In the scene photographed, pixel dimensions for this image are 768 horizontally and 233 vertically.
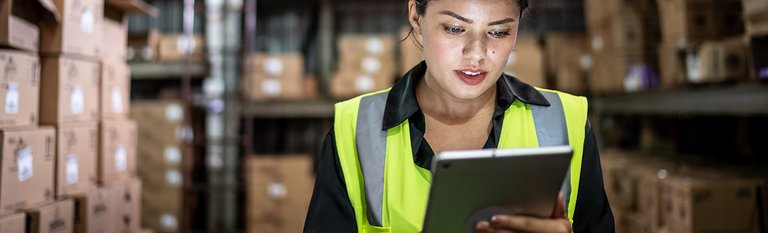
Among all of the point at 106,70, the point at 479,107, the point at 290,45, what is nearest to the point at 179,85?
the point at 290,45

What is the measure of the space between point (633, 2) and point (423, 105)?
3.74 metres

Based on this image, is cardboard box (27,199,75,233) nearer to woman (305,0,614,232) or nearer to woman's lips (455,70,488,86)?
woman (305,0,614,232)

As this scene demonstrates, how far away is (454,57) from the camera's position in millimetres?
1261

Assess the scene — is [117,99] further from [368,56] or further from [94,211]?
[368,56]

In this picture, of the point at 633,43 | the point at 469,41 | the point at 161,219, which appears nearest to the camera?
the point at 469,41

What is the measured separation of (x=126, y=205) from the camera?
338cm

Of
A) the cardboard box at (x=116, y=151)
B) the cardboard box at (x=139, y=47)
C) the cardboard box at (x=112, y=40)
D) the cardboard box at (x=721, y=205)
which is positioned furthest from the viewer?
the cardboard box at (x=139, y=47)

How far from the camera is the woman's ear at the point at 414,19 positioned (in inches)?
54.3

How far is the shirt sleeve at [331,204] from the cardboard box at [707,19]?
2.93m

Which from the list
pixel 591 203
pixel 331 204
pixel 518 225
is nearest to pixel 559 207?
pixel 518 225

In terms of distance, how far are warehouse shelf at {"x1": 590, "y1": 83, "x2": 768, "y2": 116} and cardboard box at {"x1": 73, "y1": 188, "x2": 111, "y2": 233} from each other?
9.90 feet

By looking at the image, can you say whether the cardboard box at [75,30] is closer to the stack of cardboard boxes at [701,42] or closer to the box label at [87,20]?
the box label at [87,20]

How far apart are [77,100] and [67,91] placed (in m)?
0.13

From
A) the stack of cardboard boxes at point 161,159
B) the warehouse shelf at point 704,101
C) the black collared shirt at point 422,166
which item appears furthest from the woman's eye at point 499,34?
the stack of cardboard boxes at point 161,159
